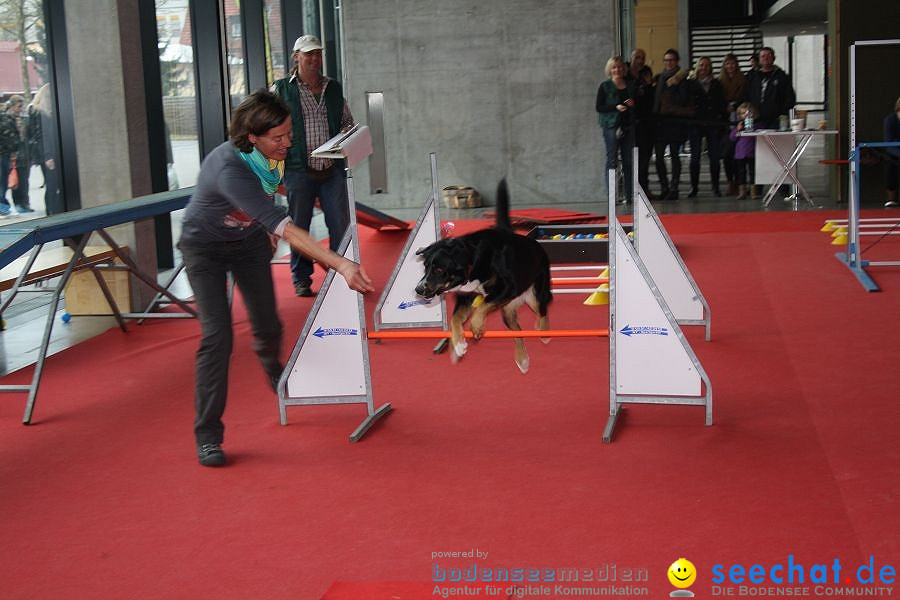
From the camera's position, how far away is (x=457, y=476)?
359cm

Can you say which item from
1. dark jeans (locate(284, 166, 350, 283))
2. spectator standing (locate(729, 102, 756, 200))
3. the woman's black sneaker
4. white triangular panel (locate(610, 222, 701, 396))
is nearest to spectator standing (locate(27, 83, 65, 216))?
dark jeans (locate(284, 166, 350, 283))

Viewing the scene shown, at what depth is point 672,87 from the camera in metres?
12.0

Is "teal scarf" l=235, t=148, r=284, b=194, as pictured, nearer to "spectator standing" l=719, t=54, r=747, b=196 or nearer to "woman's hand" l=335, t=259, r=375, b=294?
"woman's hand" l=335, t=259, r=375, b=294

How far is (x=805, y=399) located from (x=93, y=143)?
4.97 meters

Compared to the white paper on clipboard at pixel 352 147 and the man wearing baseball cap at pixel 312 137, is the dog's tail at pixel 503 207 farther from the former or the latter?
the man wearing baseball cap at pixel 312 137

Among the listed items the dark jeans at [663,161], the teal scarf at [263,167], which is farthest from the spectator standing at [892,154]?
the teal scarf at [263,167]

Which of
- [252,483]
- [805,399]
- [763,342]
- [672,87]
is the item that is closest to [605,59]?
[672,87]

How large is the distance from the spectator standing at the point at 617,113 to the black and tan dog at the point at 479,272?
761 cm

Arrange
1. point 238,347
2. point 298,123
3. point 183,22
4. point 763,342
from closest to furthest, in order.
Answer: point 763,342
point 238,347
point 298,123
point 183,22

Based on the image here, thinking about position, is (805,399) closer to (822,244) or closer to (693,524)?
(693,524)

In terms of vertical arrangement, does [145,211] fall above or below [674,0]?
below

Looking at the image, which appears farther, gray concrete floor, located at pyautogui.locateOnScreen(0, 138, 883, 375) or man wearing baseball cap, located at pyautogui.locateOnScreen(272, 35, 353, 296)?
man wearing baseball cap, located at pyautogui.locateOnScreen(272, 35, 353, 296)

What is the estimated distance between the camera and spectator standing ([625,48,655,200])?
12.0 meters

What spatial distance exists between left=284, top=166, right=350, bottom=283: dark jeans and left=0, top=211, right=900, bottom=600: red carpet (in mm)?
1431
